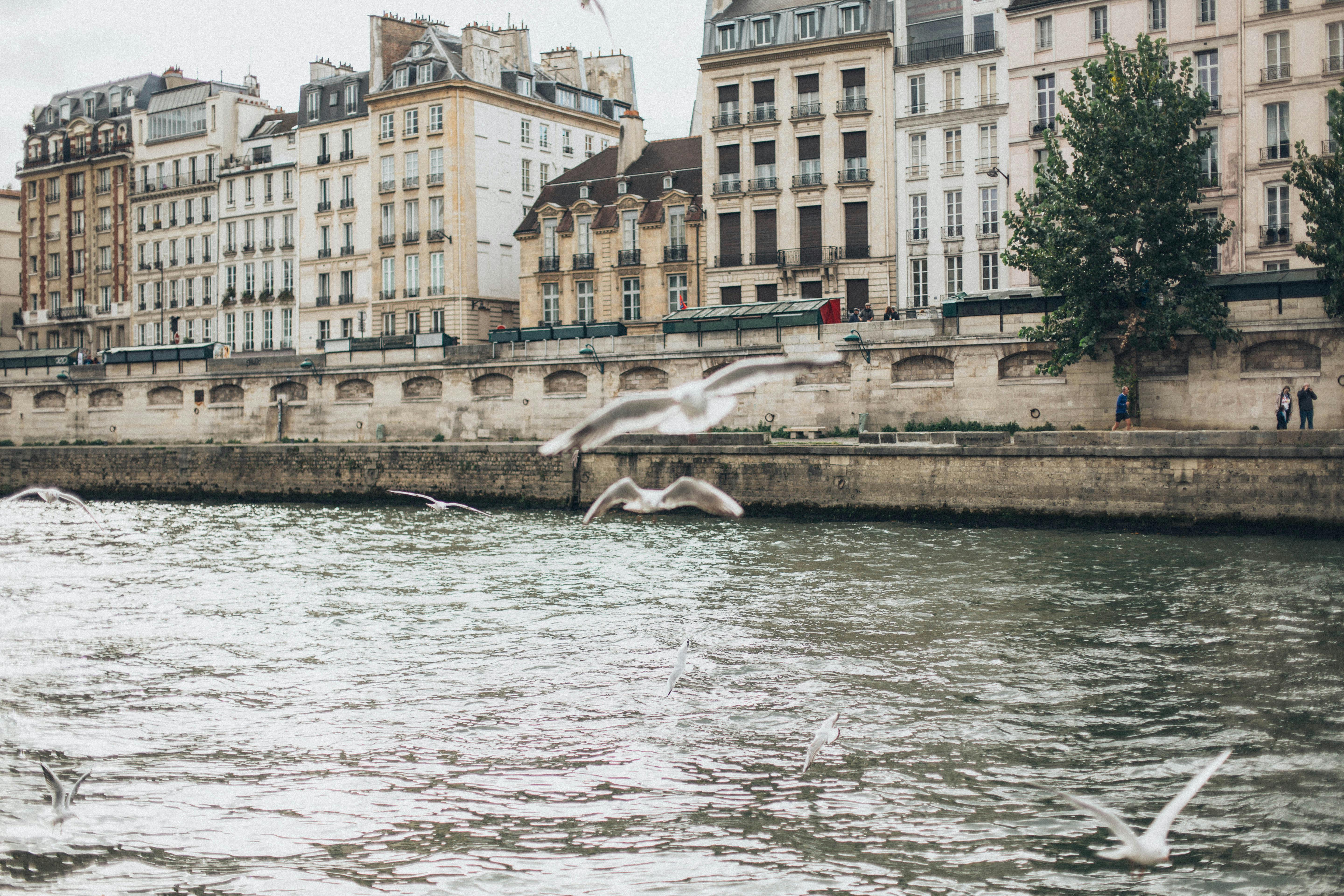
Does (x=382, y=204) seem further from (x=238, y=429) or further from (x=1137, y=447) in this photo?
(x=1137, y=447)

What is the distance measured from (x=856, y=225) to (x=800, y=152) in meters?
3.85

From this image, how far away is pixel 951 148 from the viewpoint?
45.3 metres

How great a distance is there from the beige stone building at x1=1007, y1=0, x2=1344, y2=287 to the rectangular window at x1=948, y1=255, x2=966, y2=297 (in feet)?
20.6

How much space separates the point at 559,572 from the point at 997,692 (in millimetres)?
11123

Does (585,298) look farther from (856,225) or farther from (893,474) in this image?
(893,474)

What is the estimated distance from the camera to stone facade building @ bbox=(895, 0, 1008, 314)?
4431 centimetres

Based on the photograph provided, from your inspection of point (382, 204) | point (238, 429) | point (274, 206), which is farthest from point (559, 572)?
point (274, 206)

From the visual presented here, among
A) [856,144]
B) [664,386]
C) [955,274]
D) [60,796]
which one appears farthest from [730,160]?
[60,796]

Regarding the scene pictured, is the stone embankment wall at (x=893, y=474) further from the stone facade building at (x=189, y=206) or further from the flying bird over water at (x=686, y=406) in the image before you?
the flying bird over water at (x=686, y=406)

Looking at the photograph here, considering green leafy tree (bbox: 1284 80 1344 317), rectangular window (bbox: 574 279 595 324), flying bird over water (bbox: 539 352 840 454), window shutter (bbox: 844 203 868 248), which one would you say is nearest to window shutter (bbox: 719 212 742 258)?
window shutter (bbox: 844 203 868 248)

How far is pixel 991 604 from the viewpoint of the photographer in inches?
747

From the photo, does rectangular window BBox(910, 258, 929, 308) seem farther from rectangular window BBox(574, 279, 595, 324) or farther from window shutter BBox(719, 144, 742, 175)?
rectangular window BBox(574, 279, 595, 324)

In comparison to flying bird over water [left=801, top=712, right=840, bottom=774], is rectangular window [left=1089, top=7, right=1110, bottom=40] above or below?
above

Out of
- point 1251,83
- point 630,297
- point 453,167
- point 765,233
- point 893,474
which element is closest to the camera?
point 893,474
